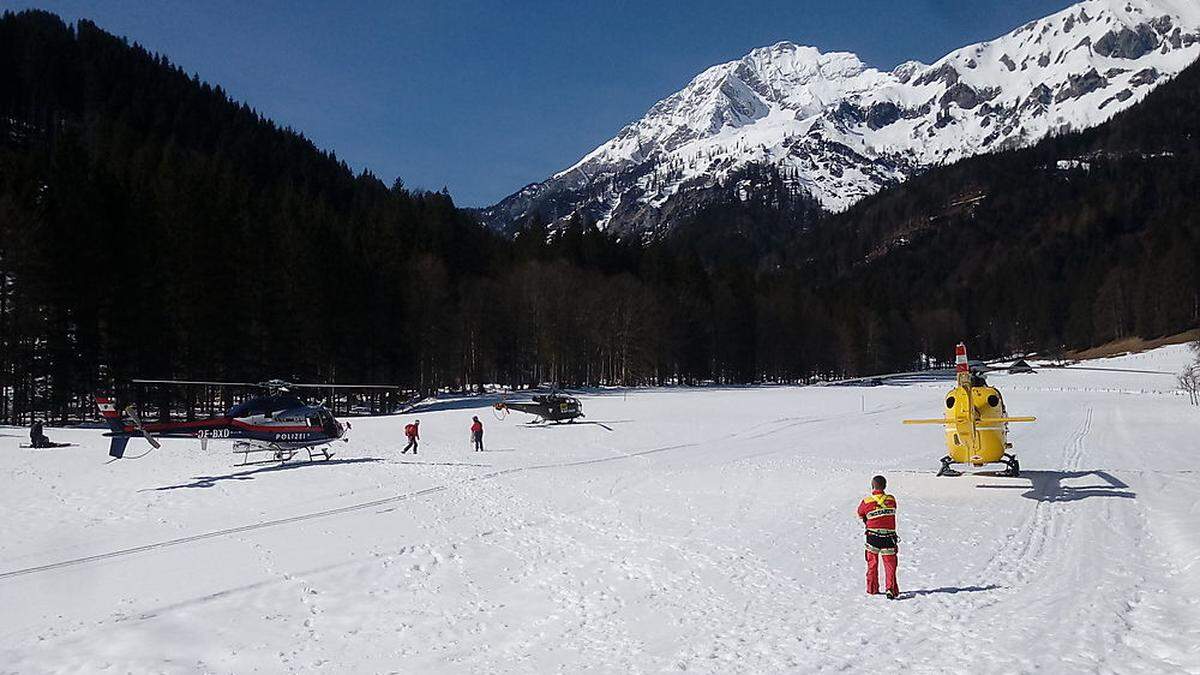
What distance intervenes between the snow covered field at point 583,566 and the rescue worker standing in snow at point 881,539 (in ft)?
0.86

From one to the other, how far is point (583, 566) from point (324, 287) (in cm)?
4434

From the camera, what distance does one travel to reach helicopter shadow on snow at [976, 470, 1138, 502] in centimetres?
1853

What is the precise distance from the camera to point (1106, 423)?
4012 cm

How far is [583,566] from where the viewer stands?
12.6m

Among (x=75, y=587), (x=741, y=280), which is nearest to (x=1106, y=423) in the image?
(x=75, y=587)

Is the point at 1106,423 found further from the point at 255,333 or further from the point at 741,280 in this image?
the point at 741,280

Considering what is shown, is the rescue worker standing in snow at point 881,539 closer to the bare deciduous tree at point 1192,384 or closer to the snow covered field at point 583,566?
the snow covered field at point 583,566

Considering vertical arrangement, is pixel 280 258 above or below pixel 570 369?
above

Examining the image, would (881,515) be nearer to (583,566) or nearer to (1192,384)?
(583,566)

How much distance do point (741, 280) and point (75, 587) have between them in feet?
331

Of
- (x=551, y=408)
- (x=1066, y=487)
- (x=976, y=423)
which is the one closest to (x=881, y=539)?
(x=976, y=423)

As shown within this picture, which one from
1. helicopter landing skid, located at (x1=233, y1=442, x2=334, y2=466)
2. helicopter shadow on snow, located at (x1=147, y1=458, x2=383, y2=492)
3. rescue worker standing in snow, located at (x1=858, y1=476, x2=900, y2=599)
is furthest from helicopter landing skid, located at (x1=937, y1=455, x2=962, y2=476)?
helicopter landing skid, located at (x1=233, y1=442, x2=334, y2=466)

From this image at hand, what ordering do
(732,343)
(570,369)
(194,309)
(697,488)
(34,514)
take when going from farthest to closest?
(732,343) < (570,369) < (194,309) < (697,488) < (34,514)

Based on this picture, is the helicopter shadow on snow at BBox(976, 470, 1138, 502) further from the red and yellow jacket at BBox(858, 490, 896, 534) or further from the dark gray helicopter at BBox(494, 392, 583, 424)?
the dark gray helicopter at BBox(494, 392, 583, 424)
